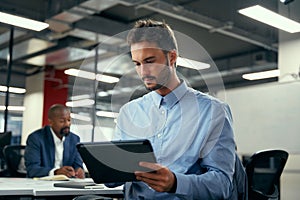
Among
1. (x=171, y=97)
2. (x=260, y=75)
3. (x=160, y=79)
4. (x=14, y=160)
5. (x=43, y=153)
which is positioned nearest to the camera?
(x=160, y=79)

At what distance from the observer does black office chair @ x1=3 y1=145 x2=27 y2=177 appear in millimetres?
4000

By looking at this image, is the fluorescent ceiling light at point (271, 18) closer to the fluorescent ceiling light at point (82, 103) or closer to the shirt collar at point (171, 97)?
the shirt collar at point (171, 97)

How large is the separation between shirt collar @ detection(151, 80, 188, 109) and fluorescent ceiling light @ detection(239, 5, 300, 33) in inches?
132

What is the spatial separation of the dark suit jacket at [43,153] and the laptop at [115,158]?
82.6 inches

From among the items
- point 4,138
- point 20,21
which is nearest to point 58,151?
point 4,138

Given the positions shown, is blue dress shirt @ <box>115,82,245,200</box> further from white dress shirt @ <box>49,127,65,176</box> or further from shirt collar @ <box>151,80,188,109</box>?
white dress shirt @ <box>49,127,65,176</box>

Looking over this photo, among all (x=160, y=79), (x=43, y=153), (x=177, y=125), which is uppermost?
(x=160, y=79)

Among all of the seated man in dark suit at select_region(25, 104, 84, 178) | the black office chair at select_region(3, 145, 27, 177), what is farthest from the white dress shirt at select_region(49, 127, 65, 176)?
the black office chair at select_region(3, 145, 27, 177)

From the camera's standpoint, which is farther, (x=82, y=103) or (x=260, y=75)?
(x=260, y=75)

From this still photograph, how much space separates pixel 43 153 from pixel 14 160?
109 centimetres

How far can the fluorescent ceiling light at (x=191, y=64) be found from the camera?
1192 millimetres

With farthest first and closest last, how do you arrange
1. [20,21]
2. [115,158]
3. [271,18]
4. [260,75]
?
[260,75], [20,21], [271,18], [115,158]

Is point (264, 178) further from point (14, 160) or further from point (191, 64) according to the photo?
point (14, 160)

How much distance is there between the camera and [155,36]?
3.95 ft
